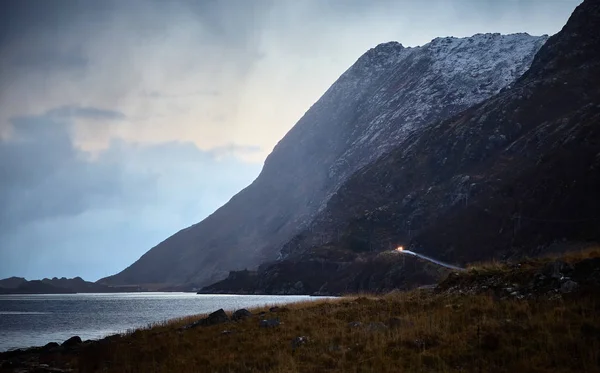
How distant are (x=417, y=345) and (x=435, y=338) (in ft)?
2.93

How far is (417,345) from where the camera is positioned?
54.3 feet

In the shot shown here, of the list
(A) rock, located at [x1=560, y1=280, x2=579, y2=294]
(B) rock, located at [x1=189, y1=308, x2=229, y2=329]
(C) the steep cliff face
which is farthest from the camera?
(C) the steep cliff face

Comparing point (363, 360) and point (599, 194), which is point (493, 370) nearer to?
point (363, 360)

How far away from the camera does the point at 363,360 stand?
51.7 ft

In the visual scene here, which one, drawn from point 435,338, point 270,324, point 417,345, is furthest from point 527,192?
point 417,345

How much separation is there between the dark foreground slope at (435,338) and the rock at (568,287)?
1.6 inches

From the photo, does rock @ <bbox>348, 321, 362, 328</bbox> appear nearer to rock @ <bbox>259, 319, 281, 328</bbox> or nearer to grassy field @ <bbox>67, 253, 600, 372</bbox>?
grassy field @ <bbox>67, 253, 600, 372</bbox>

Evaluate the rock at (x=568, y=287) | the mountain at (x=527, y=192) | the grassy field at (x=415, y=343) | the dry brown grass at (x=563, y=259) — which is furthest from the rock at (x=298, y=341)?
the mountain at (x=527, y=192)

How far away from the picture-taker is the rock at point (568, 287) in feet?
61.6

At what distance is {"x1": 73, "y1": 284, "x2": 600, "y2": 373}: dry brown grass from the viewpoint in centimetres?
1378

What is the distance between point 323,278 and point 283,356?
595 feet

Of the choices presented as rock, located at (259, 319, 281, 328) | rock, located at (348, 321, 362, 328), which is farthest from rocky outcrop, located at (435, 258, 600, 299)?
rock, located at (259, 319, 281, 328)

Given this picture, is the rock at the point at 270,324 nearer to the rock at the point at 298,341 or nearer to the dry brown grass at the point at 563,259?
the rock at the point at 298,341

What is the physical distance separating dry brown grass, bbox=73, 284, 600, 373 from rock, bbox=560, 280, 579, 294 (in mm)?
1237
